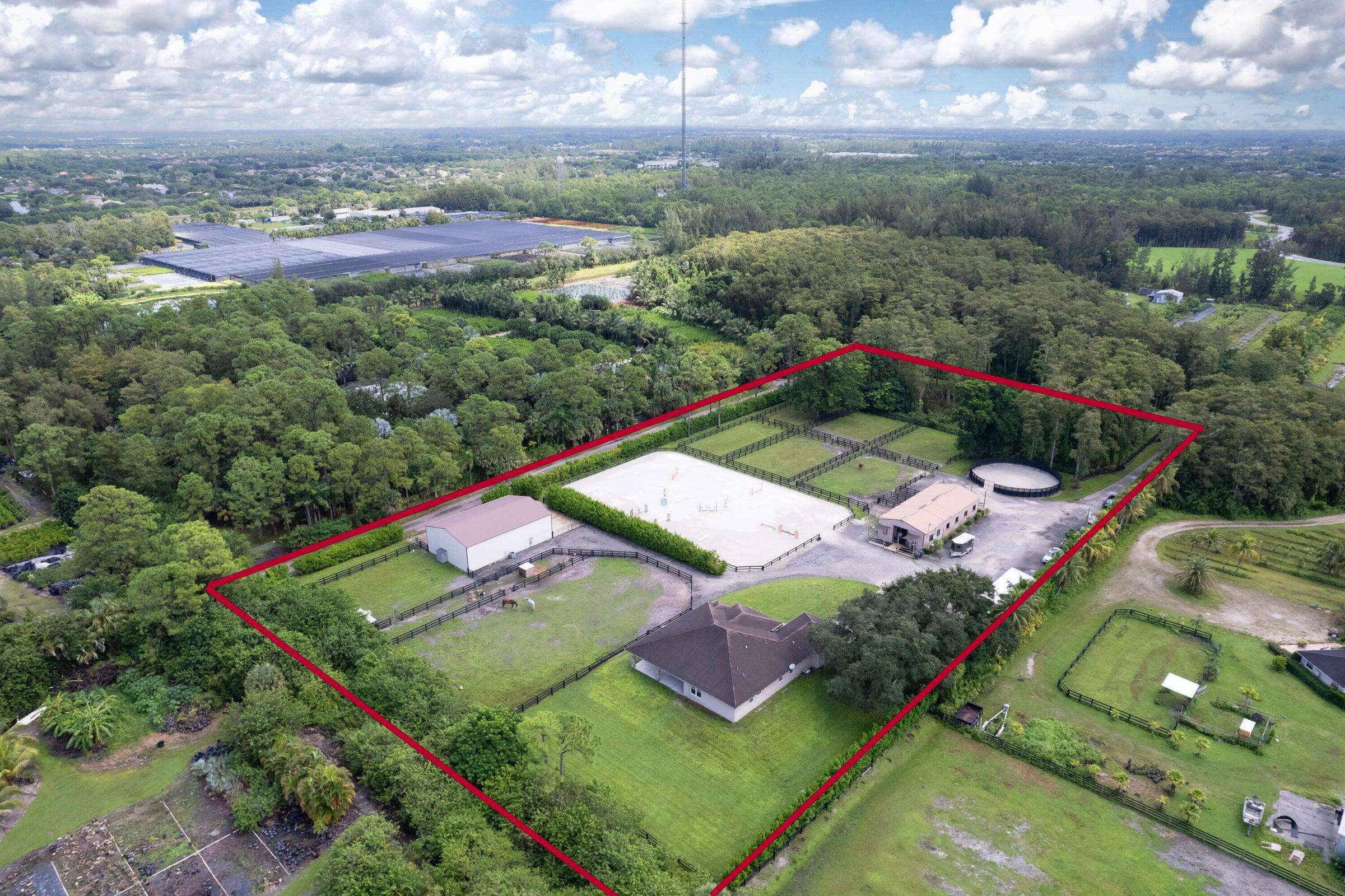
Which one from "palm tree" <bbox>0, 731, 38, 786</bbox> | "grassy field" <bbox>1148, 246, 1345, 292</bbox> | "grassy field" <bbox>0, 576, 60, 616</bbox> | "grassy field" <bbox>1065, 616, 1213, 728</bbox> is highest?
"grassy field" <bbox>1148, 246, 1345, 292</bbox>

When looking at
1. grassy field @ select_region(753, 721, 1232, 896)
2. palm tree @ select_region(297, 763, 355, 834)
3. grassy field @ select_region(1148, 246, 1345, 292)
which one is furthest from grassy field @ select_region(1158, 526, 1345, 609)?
grassy field @ select_region(1148, 246, 1345, 292)

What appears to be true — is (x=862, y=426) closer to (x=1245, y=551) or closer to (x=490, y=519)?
(x=1245, y=551)

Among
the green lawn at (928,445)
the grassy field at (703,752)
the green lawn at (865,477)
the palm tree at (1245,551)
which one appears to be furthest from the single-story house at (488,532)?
the palm tree at (1245,551)

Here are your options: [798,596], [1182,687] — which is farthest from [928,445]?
[1182,687]

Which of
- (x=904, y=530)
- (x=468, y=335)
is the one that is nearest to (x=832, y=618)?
(x=904, y=530)

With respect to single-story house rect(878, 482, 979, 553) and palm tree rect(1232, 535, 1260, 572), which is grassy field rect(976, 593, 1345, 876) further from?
single-story house rect(878, 482, 979, 553)

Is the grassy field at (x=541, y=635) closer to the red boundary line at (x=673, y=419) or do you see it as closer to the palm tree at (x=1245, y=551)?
the red boundary line at (x=673, y=419)
